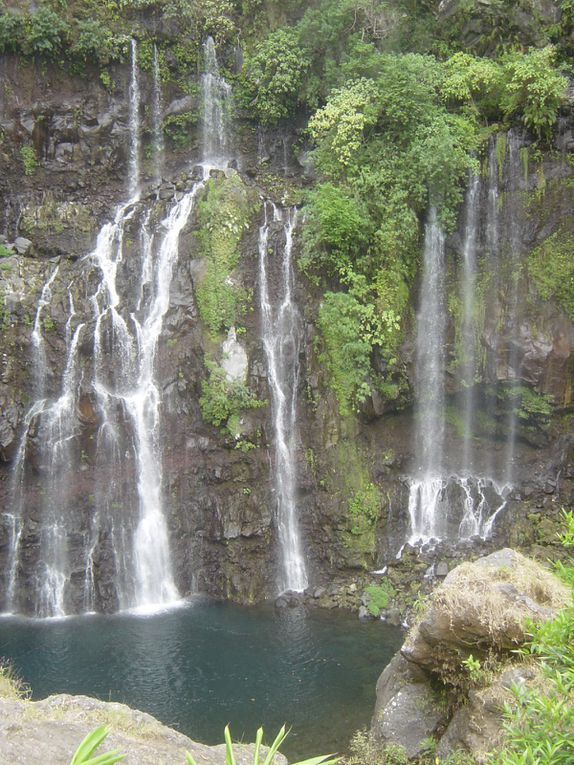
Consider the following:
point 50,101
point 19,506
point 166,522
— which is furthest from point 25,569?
point 50,101

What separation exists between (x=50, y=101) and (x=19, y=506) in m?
13.1

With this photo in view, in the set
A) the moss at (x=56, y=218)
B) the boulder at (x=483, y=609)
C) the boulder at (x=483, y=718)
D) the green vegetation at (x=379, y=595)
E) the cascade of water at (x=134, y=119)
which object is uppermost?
the cascade of water at (x=134, y=119)

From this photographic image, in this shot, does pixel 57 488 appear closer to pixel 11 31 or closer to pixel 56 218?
pixel 56 218

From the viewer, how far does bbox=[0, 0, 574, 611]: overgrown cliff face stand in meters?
16.2

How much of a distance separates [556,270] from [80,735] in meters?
14.8

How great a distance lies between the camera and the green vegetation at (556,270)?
1636 centimetres

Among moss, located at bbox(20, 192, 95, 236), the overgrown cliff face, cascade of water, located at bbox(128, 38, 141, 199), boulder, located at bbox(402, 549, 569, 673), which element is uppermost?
cascade of water, located at bbox(128, 38, 141, 199)

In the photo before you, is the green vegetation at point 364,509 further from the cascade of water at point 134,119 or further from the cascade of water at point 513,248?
the cascade of water at point 134,119

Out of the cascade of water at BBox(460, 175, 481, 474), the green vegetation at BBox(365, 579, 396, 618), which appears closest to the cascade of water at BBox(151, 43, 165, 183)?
the cascade of water at BBox(460, 175, 481, 474)

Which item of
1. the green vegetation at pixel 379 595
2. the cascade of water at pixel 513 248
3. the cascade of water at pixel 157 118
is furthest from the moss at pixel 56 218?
the green vegetation at pixel 379 595

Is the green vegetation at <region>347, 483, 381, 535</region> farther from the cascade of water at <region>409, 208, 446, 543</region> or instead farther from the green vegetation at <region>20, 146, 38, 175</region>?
the green vegetation at <region>20, 146, 38, 175</region>

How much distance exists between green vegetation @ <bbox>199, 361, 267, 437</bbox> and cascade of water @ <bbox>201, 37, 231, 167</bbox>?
903cm

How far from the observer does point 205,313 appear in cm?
1714

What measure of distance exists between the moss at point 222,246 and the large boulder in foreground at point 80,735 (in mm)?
Result: 11109
